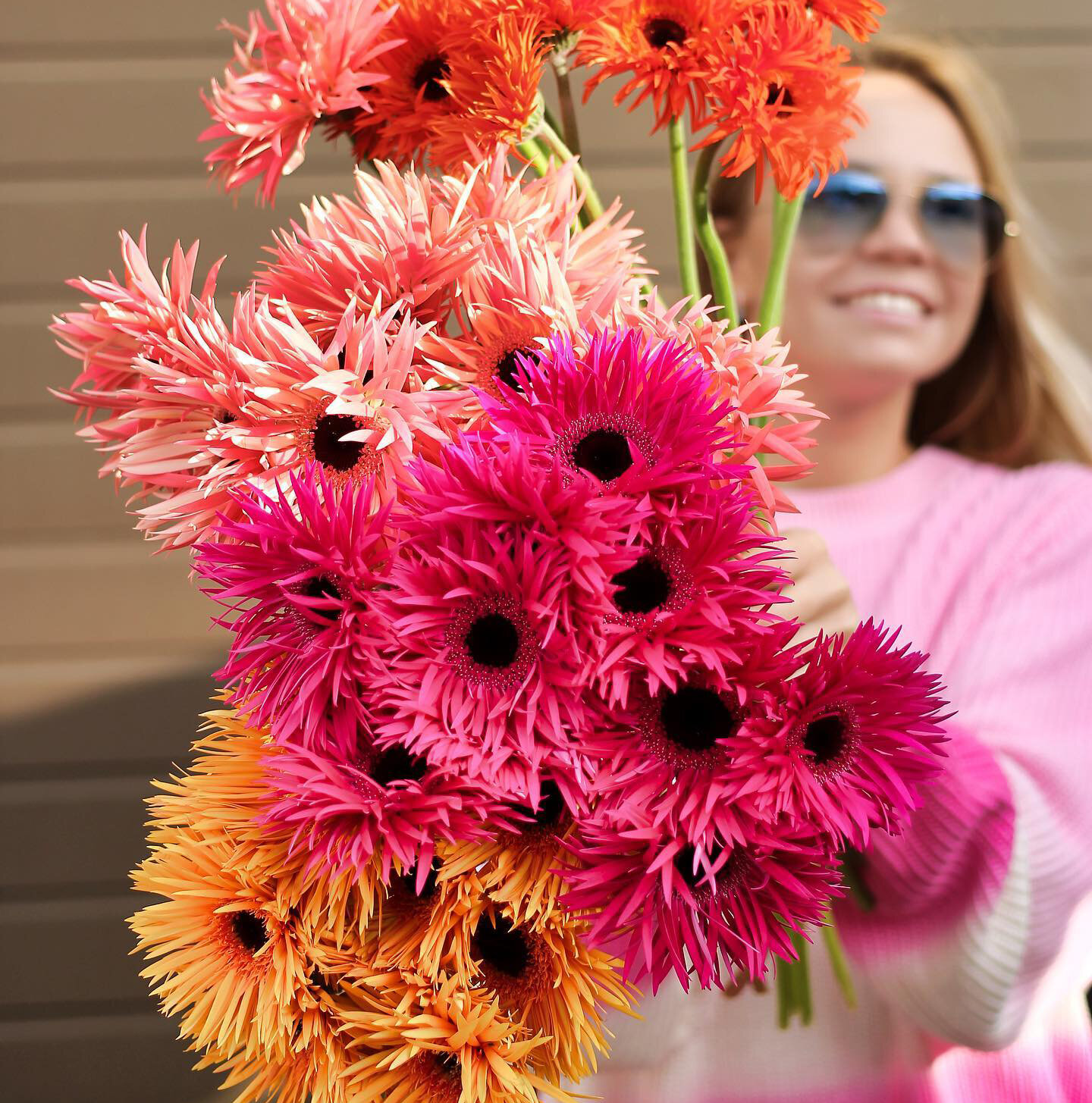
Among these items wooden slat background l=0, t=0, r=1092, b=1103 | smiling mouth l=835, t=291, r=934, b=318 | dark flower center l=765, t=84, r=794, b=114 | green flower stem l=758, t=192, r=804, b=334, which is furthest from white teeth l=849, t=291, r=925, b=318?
dark flower center l=765, t=84, r=794, b=114

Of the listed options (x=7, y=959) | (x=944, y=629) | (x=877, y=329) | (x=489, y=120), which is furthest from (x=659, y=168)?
(x=7, y=959)

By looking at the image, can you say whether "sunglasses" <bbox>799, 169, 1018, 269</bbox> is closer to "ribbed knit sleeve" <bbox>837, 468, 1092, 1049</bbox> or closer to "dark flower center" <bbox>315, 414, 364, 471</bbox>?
"ribbed knit sleeve" <bbox>837, 468, 1092, 1049</bbox>

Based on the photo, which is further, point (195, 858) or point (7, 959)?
point (7, 959)

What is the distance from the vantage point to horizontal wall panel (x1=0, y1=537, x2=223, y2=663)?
3.04 ft

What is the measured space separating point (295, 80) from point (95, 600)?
0.69 metres

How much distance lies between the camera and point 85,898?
3.11ft

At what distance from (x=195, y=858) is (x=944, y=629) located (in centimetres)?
61

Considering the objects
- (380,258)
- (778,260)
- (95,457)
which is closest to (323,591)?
(380,258)

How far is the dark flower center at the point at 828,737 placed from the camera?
0.28 m

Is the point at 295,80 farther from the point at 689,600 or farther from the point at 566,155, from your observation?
the point at 689,600

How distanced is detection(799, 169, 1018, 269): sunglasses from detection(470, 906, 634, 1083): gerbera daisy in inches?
→ 25.3

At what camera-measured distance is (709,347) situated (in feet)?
1.00

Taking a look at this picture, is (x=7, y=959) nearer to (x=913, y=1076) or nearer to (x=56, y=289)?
(x=56, y=289)

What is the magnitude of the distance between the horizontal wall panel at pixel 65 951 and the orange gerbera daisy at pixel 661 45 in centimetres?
89
